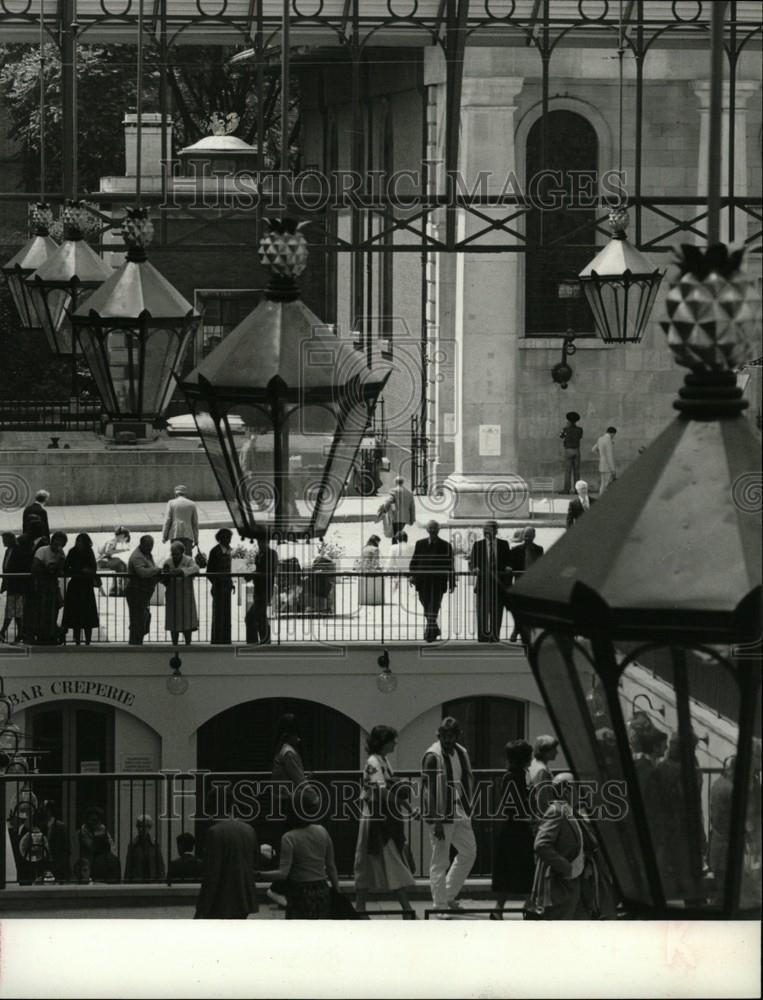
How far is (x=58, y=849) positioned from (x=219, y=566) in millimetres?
3617

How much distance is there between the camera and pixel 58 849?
15.4 metres

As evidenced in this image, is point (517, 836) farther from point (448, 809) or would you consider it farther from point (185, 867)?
point (185, 867)

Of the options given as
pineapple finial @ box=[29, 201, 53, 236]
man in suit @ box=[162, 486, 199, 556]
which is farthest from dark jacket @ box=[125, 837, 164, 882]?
pineapple finial @ box=[29, 201, 53, 236]

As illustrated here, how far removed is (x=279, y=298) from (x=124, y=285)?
2522mm

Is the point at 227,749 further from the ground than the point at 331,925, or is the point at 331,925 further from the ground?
the point at 331,925

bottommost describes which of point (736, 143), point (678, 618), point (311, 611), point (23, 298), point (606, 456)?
point (311, 611)

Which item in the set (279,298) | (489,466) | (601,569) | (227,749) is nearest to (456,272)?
(489,466)

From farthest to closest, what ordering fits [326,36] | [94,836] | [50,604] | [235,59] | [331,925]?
[235,59], [326,36], [50,604], [94,836], [331,925]

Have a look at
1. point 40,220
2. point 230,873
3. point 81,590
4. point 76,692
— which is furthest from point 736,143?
point 230,873

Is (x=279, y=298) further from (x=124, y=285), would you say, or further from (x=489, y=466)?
(x=489, y=466)

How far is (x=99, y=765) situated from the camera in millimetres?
19375

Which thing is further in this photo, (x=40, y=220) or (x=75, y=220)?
(x=40, y=220)

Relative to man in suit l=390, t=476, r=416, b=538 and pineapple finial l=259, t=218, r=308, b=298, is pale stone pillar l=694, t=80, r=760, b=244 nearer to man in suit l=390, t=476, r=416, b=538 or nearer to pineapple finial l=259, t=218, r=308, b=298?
man in suit l=390, t=476, r=416, b=538

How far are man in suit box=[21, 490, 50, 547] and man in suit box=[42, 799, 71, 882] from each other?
368cm
